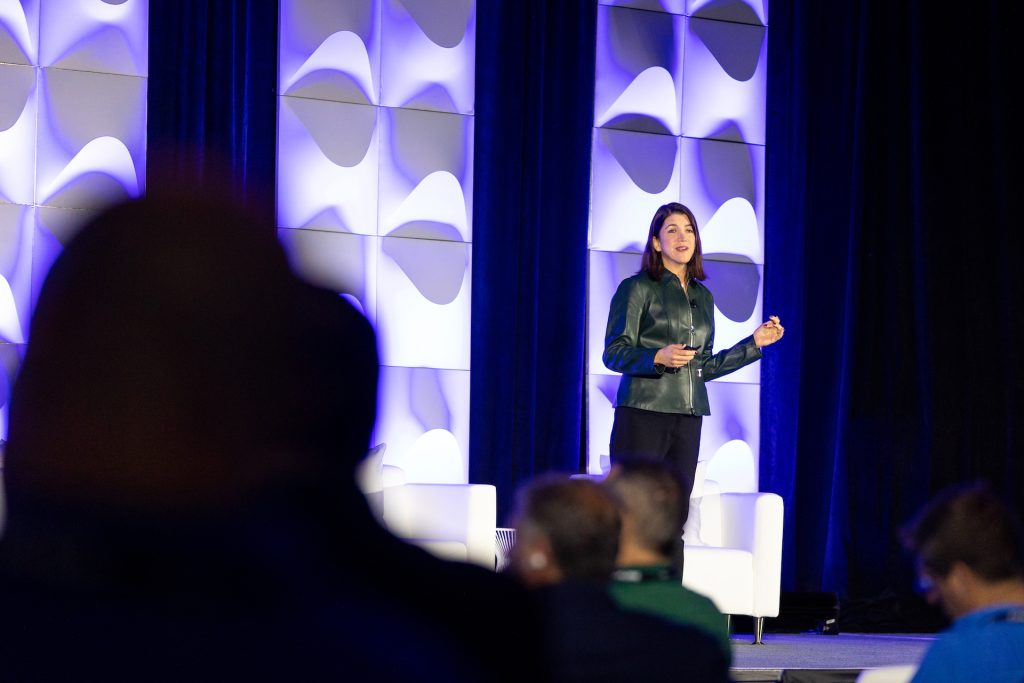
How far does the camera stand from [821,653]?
451 centimetres

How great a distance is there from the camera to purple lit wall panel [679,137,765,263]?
19.3 feet

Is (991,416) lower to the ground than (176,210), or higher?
lower

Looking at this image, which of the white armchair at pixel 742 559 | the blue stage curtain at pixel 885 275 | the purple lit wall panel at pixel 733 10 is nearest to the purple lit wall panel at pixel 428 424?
the white armchair at pixel 742 559

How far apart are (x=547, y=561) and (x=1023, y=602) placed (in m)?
0.74

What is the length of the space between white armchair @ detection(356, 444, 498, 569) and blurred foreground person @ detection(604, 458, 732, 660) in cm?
241

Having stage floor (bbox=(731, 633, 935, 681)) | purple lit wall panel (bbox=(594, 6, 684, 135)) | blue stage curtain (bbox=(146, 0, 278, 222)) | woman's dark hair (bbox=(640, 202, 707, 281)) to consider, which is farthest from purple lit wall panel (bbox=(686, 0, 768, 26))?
stage floor (bbox=(731, 633, 935, 681))

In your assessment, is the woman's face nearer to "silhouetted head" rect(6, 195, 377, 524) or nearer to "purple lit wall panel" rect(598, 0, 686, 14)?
"purple lit wall panel" rect(598, 0, 686, 14)

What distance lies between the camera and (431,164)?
5465 millimetres

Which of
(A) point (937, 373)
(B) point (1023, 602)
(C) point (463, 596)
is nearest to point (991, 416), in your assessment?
(A) point (937, 373)

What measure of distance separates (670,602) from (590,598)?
342mm

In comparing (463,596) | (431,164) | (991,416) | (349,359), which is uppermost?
(431,164)

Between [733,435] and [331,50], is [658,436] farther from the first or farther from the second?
[331,50]

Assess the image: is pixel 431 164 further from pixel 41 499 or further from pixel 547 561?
pixel 41 499

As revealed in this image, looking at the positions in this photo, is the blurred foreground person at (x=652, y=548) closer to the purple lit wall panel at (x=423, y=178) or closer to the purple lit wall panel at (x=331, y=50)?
the purple lit wall panel at (x=423, y=178)
